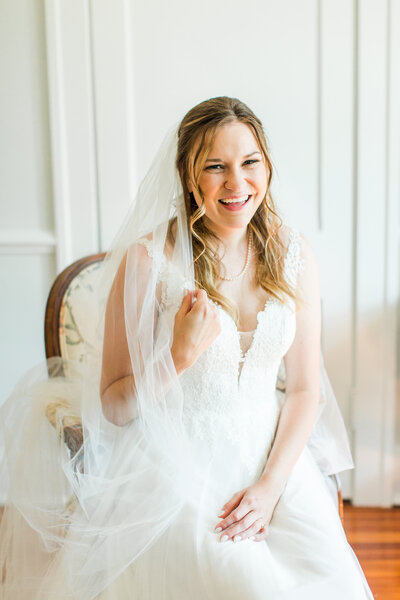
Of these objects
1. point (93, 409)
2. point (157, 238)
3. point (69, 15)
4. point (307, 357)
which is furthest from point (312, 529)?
point (69, 15)

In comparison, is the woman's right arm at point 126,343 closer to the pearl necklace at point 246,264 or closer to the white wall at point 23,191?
the pearl necklace at point 246,264

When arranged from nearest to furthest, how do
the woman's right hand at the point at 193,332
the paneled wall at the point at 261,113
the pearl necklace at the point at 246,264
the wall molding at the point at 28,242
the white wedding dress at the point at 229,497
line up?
the white wedding dress at the point at 229,497 → the woman's right hand at the point at 193,332 → the pearl necklace at the point at 246,264 → the paneled wall at the point at 261,113 → the wall molding at the point at 28,242

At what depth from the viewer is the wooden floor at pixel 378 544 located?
1896 millimetres

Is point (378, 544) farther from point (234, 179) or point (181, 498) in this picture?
point (234, 179)

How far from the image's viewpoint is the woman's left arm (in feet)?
4.12

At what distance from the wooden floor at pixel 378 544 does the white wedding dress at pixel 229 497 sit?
2.09 ft

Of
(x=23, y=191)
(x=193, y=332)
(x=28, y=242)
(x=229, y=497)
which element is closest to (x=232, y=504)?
(x=229, y=497)

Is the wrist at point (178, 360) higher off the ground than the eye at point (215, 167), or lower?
lower

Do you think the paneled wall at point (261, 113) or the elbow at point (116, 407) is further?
the paneled wall at point (261, 113)

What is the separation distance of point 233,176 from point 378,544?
159 centimetres

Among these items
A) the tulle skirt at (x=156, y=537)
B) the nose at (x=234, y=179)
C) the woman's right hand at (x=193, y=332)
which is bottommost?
the tulle skirt at (x=156, y=537)

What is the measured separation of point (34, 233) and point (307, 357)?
52.2 inches

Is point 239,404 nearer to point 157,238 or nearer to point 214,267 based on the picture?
point 214,267

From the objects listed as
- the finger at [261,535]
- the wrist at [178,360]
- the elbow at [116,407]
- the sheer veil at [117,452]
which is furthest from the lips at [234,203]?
the finger at [261,535]
